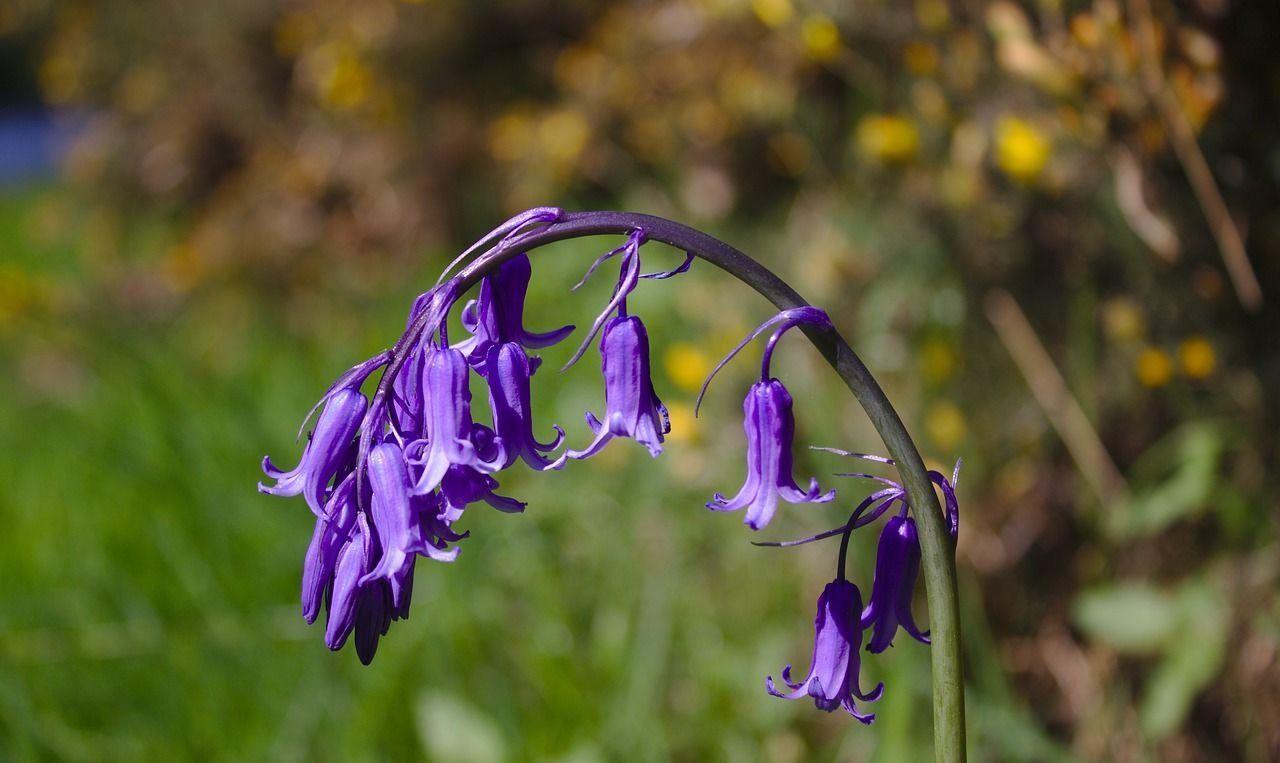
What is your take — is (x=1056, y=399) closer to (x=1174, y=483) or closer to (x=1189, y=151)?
(x=1174, y=483)

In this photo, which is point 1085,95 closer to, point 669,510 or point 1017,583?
point 1017,583

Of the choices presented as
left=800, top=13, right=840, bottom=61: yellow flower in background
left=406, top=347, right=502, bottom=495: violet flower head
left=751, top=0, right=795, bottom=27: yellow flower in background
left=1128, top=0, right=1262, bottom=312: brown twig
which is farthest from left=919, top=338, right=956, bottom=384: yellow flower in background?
left=406, top=347, right=502, bottom=495: violet flower head

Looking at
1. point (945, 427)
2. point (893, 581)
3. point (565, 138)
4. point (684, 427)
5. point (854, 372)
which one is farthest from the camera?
point (565, 138)

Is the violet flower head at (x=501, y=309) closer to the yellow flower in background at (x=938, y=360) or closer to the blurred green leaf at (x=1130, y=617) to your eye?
the blurred green leaf at (x=1130, y=617)

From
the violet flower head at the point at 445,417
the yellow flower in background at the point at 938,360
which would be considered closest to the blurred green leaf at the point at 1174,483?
the yellow flower in background at the point at 938,360

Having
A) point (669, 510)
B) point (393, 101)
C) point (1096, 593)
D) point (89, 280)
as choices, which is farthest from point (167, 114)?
point (1096, 593)

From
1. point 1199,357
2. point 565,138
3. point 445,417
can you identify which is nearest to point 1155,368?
point 1199,357
